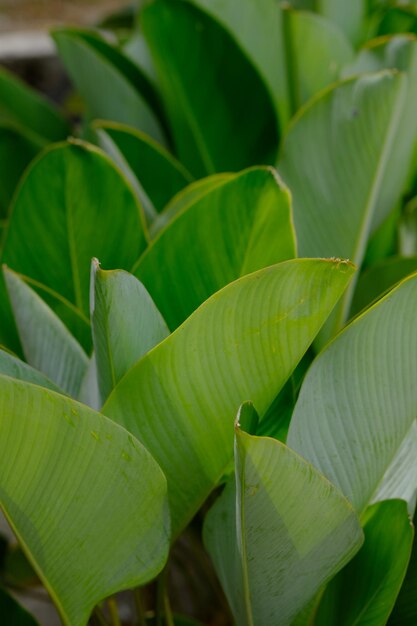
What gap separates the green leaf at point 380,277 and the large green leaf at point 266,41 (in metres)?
0.26

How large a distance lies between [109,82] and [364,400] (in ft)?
1.88

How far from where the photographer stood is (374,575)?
0.58m

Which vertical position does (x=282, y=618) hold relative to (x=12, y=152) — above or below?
below

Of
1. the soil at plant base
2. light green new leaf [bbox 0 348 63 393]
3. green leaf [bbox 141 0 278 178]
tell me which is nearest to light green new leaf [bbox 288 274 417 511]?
light green new leaf [bbox 0 348 63 393]

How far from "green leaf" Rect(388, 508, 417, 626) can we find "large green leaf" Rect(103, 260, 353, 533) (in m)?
0.17

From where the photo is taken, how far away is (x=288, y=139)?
0.78 m

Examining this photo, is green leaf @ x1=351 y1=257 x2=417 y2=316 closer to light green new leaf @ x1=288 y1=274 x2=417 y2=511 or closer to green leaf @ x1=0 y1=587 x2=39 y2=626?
light green new leaf @ x1=288 y1=274 x2=417 y2=511

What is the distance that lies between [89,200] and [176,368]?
27cm

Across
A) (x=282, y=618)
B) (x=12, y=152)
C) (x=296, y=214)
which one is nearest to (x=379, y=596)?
(x=282, y=618)

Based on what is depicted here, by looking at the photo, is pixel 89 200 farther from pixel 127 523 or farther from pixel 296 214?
pixel 127 523

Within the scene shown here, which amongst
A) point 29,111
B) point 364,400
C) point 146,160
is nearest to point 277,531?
point 364,400

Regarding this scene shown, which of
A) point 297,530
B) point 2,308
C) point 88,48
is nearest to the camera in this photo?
point 297,530

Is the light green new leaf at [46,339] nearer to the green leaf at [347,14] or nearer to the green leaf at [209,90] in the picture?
the green leaf at [209,90]

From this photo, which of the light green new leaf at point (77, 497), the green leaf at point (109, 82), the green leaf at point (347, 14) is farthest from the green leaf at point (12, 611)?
the green leaf at point (347, 14)
